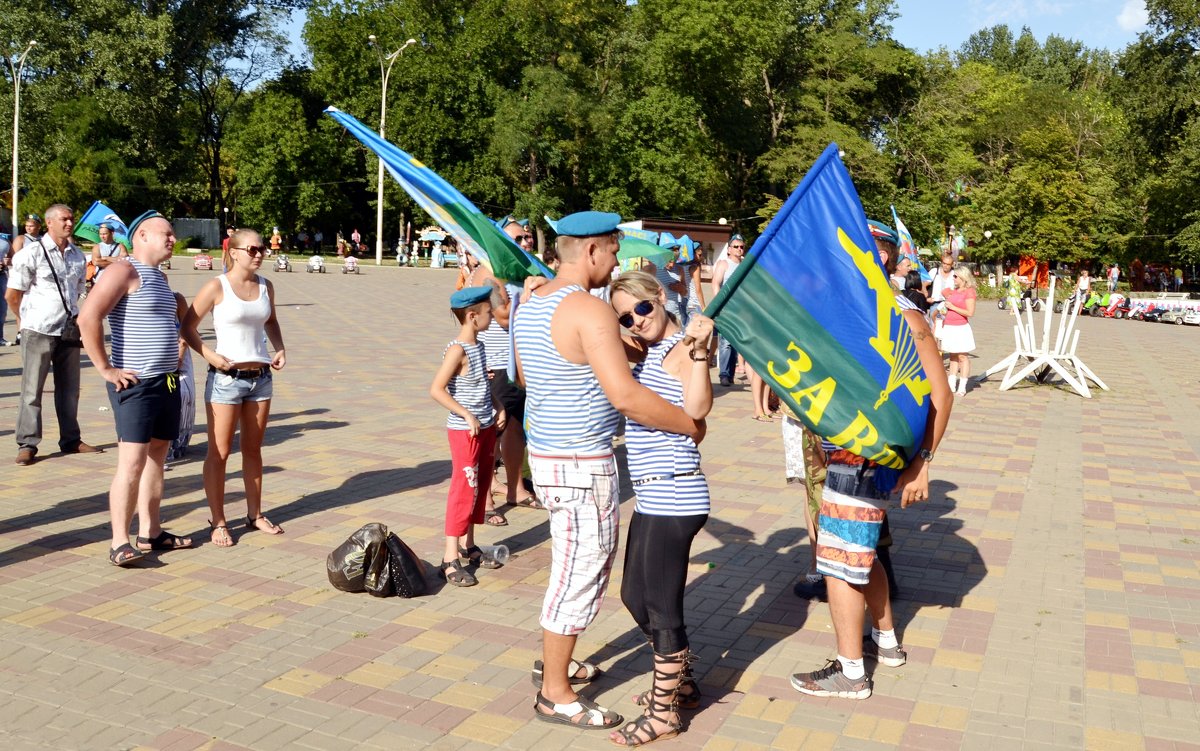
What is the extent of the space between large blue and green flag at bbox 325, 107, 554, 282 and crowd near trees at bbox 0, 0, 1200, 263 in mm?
44493

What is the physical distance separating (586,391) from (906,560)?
347 centimetres

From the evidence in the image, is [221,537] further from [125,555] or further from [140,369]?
[140,369]

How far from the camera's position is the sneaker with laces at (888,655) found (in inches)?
196

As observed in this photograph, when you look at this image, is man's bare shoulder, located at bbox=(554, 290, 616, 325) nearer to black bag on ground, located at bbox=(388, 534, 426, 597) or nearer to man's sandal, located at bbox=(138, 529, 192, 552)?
black bag on ground, located at bbox=(388, 534, 426, 597)

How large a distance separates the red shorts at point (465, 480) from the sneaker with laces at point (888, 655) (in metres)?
2.19

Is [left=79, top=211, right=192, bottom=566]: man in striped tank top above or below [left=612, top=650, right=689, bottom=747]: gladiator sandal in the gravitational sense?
above

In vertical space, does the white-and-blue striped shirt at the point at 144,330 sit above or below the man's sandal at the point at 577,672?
above

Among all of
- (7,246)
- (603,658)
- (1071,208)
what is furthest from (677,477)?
(1071,208)

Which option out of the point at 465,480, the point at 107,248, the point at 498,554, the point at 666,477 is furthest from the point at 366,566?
the point at 107,248

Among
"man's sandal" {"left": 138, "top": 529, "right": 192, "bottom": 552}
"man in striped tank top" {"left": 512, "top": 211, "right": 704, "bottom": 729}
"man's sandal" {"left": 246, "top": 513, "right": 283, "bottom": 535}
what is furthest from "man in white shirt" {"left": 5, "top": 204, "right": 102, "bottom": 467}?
"man in striped tank top" {"left": 512, "top": 211, "right": 704, "bottom": 729}

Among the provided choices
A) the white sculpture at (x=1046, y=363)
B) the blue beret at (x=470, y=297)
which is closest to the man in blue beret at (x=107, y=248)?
the blue beret at (x=470, y=297)

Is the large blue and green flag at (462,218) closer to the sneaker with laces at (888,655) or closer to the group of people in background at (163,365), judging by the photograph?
the group of people in background at (163,365)

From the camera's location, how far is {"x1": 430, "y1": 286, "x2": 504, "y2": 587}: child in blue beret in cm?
598

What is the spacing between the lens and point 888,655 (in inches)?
196
